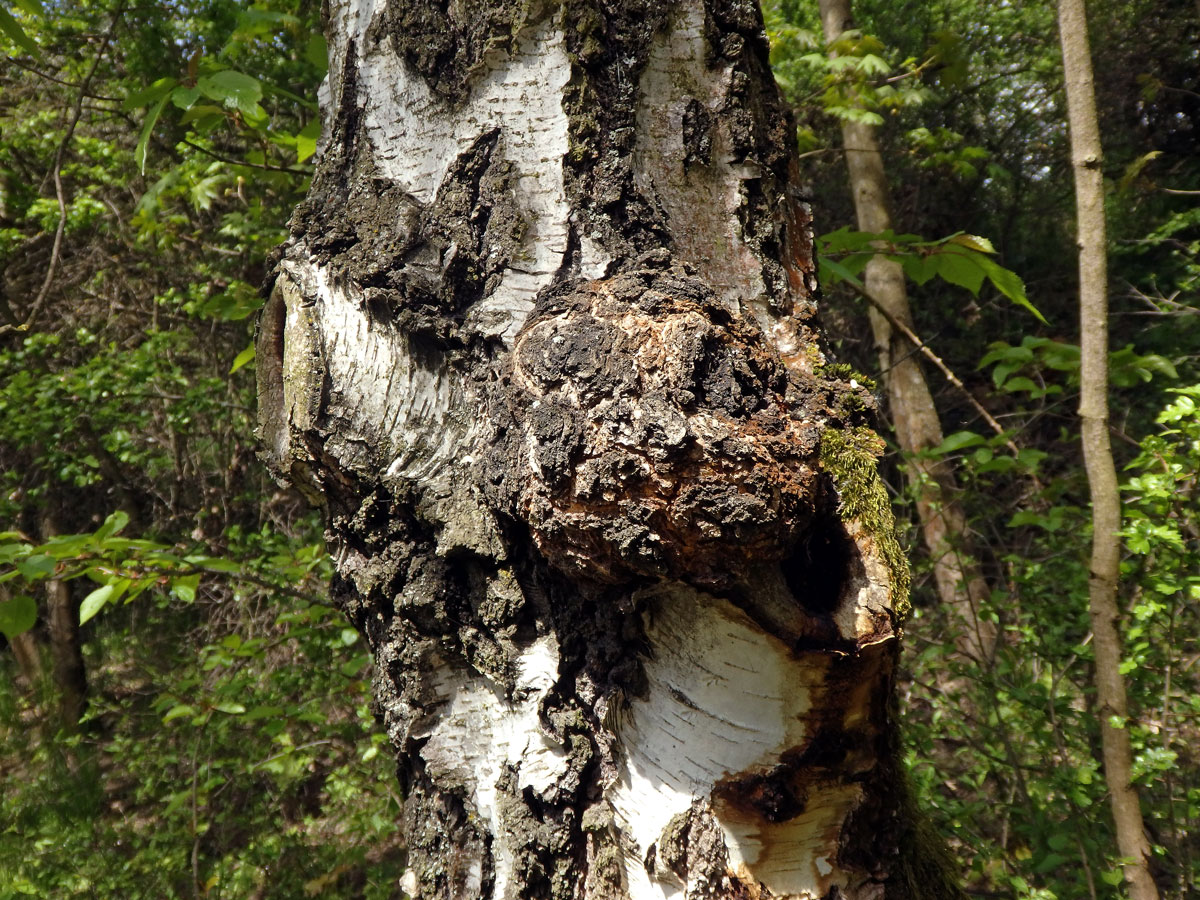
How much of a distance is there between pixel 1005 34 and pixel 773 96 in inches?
328

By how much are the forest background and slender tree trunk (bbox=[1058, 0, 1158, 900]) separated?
0.11 metres

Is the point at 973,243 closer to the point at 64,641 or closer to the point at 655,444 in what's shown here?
the point at 655,444

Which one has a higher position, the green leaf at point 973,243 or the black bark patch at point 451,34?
the green leaf at point 973,243

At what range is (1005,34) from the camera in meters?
7.78

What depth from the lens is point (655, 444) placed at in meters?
0.84

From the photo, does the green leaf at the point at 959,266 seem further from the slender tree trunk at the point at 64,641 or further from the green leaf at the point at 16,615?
the slender tree trunk at the point at 64,641

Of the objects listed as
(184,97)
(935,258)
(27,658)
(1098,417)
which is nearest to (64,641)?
(27,658)

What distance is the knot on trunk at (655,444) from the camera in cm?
85

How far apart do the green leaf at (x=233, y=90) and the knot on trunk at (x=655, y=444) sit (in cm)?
95

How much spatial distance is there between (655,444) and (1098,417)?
1.50 metres

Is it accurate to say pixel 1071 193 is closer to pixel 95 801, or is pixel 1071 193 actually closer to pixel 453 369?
pixel 453 369

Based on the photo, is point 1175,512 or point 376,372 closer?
point 376,372

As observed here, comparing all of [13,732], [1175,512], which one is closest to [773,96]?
[1175,512]

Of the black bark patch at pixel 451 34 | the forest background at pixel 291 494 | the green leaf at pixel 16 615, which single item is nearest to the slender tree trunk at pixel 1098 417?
the forest background at pixel 291 494
